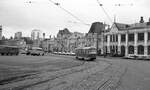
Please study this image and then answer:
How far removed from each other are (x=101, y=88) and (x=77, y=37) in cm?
9266

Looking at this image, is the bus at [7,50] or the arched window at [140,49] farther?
the bus at [7,50]

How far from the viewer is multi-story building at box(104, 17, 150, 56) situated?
2269 inches

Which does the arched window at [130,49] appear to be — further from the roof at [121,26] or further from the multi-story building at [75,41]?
the multi-story building at [75,41]

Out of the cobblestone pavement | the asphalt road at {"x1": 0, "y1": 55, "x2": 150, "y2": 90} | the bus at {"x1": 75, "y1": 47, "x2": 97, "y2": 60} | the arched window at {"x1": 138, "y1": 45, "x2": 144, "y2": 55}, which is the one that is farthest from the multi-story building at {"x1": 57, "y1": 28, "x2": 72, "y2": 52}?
the cobblestone pavement

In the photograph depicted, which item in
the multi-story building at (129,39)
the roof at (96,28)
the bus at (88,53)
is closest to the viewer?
the bus at (88,53)

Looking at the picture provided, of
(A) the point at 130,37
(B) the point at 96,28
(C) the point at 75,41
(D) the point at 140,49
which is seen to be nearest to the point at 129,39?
(A) the point at 130,37

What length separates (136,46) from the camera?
59.6m

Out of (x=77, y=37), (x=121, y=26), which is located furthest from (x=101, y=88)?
(x=77, y=37)

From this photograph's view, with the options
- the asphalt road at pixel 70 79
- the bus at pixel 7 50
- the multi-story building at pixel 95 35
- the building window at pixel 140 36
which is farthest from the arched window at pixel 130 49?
the asphalt road at pixel 70 79

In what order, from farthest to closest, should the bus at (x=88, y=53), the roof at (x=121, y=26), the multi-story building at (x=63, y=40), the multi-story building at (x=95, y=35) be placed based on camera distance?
1. the multi-story building at (x=63, y=40)
2. the multi-story building at (x=95, y=35)
3. the roof at (x=121, y=26)
4. the bus at (x=88, y=53)

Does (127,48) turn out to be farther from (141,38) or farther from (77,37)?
(77,37)

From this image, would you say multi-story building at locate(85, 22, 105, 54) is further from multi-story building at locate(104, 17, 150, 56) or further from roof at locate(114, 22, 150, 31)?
roof at locate(114, 22, 150, 31)

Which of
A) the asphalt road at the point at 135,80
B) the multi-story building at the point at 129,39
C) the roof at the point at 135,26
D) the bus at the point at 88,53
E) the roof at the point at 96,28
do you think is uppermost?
the roof at the point at 96,28

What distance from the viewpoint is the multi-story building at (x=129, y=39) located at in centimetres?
Answer: 5762
